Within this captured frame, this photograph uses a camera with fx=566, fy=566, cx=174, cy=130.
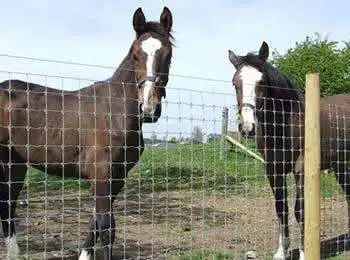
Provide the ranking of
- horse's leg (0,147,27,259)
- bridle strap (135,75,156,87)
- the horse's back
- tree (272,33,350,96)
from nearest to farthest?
bridle strap (135,75,156,87)
horse's leg (0,147,27,259)
the horse's back
tree (272,33,350,96)

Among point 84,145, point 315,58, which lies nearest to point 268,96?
point 84,145

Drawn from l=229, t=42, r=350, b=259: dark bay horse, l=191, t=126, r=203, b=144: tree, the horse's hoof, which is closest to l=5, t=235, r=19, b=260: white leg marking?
l=191, t=126, r=203, b=144: tree

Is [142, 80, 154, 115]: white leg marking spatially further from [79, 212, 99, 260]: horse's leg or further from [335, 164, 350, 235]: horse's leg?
[335, 164, 350, 235]: horse's leg

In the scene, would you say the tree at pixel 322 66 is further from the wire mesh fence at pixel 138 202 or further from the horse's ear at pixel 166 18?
the horse's ear at pixel 166 18

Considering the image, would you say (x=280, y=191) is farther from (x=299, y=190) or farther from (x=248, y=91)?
(x=248, y=91)

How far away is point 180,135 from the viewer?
4578mm

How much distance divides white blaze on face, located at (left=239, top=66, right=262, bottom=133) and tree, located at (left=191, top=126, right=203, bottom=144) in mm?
957

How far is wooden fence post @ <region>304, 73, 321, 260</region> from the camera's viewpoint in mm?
4469

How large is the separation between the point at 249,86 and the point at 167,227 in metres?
2.45

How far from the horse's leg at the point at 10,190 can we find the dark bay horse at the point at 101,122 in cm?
8

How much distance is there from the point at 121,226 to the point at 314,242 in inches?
149

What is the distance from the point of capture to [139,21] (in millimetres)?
5082

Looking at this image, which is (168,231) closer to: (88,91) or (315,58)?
(88,91)

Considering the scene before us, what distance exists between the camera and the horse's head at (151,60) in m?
4.57
